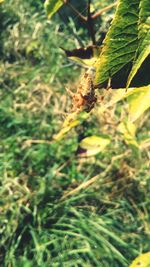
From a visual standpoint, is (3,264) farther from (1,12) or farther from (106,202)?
(1,12)

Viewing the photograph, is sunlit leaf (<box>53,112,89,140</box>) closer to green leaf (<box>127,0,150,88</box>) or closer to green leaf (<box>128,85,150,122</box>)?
green leaf (<box>128,85,150,122</box>)

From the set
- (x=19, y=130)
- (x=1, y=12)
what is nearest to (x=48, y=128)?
(x=19, y=130)

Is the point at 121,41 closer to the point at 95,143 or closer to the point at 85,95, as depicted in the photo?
the point at 85,95

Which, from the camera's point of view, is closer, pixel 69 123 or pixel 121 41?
pixel 121 41

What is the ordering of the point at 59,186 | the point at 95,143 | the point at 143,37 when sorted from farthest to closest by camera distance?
the point at 59,186 < the point at 95,143 < the point at 143,37

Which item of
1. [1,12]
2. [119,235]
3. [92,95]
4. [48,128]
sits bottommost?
[119,235]

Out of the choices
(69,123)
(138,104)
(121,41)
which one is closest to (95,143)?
(69,123)
